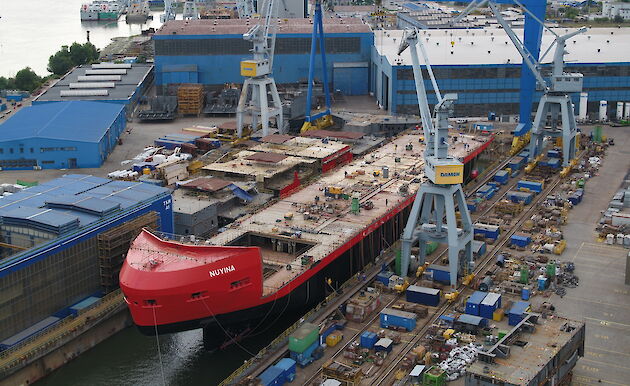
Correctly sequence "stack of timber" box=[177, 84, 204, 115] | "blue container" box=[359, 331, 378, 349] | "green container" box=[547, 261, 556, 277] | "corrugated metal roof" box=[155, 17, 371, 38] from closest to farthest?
"blue container" box=[359, 331, 378, 349] → "green container" box=[547, 261, 556, 277] → "stack of timber" box=[177, 84, 204, 115] → "corrugated metal roof" box=[155, 17, 371, 38]

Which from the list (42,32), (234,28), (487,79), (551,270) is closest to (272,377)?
(551,270)

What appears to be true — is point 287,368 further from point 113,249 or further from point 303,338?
point 113,249

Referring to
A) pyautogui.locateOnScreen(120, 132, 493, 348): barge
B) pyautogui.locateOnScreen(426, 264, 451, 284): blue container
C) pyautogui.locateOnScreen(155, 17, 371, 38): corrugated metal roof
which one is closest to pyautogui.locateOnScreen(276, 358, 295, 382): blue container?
pyautogui.locateOnScreen(120, 132, 493, 348): barge

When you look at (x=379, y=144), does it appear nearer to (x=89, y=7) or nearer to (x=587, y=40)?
(x=587, y=40)

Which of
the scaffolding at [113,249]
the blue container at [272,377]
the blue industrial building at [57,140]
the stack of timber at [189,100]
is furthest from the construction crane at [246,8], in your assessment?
the blue container at [272,377]

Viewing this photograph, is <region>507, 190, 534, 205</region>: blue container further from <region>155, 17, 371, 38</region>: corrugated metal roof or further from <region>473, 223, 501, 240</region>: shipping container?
<region>155, 17, 371, 38</region>: corrugated metal roof

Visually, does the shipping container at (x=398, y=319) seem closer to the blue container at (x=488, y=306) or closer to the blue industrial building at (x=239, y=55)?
the blue container at (x=488, y=306)
